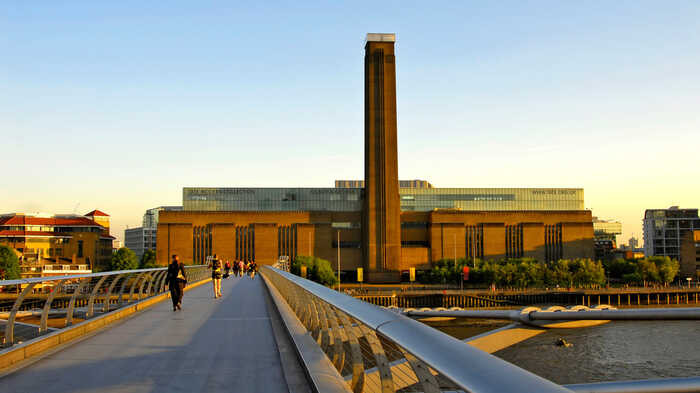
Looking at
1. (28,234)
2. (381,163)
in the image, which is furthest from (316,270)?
(28,234)

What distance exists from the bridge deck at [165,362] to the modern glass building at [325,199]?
9559 centimetres

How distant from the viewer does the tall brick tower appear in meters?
93.9

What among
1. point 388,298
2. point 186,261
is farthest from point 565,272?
point 186,261

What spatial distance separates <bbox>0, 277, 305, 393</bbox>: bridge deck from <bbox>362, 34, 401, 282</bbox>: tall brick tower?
8262cm

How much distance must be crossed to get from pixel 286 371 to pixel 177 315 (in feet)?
27.6

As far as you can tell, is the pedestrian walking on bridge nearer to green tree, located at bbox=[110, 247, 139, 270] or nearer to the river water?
the river water

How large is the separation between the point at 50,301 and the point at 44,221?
129365 mm

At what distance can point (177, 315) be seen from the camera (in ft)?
47.1

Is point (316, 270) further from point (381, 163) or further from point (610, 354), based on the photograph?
point (610, 354)

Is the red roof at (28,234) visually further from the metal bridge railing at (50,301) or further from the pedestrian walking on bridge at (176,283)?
the metal bridge railing at (50,301)

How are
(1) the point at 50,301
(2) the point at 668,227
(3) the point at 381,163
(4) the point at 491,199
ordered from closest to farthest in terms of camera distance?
1. (1) the point at 50,301
2. (3) the point at 381,163
3. (4) the point at 491,199
4. (2) the point at 668,227

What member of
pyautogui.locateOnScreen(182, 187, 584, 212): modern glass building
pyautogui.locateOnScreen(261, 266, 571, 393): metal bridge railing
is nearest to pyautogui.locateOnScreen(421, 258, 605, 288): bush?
pyautogui.locateOnScreen(182, 187, 584, 212): modern glass building

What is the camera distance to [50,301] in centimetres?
863

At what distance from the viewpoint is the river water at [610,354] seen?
35.3 meters
